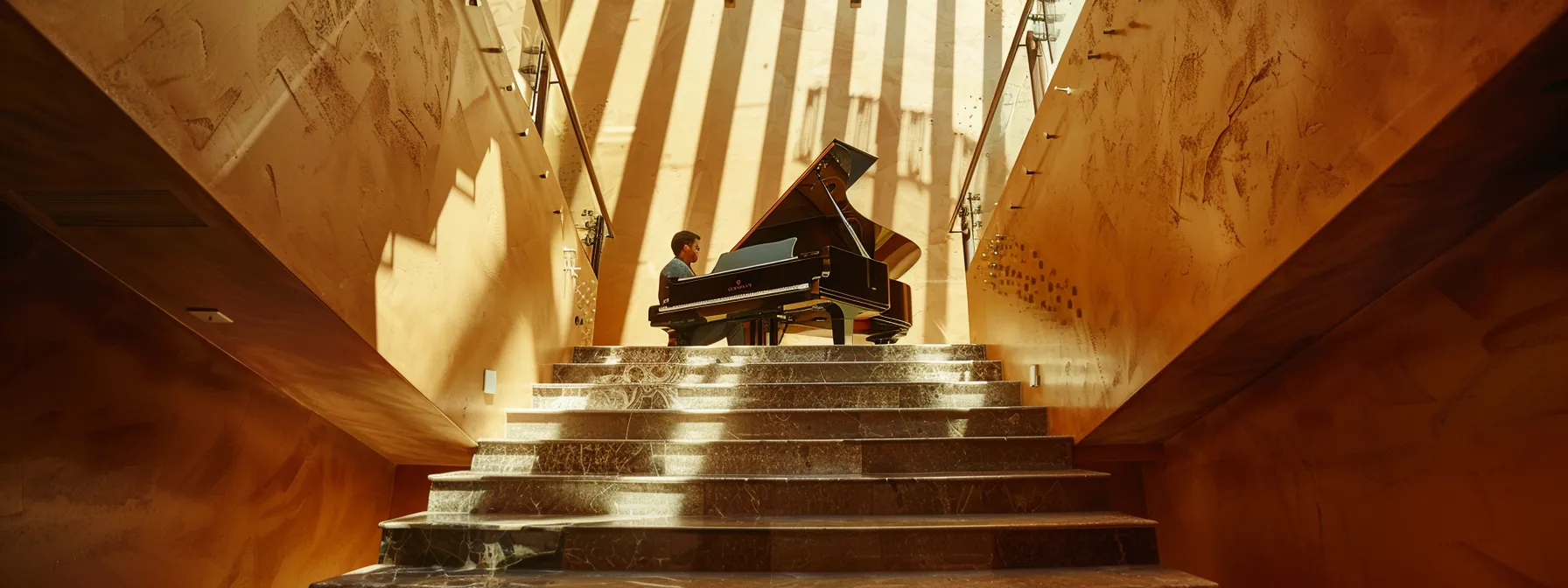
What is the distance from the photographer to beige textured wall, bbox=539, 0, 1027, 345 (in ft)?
22.6

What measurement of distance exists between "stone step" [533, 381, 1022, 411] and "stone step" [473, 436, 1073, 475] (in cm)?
43

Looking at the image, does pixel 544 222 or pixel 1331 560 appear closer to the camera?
pixel 1331 560

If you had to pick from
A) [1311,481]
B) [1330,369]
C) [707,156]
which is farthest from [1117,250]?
[707,156]

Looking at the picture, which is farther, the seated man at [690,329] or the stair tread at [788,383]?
the seated man at [690,329]

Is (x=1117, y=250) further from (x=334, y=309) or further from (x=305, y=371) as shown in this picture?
(x=305, y=371)

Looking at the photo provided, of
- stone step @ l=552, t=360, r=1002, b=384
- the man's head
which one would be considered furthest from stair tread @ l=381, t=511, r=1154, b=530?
the man's head

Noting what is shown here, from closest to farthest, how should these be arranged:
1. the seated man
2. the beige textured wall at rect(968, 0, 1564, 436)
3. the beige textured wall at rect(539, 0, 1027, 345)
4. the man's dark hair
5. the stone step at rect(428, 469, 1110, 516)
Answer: the beige textured wall at rect(968, 0, 1564, 436) < the stone step at rect(428, 469, 1110, 516) < the seated man < the man's dark hair < the beige textured wall at rect(539, 0, 1027, 345)

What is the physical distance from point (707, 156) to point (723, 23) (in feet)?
4.58

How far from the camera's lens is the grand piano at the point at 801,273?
456 cm

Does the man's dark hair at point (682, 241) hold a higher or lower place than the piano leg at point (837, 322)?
higher

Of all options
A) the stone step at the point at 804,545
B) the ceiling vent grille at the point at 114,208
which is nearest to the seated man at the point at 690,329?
the stone step at the point at 804,545

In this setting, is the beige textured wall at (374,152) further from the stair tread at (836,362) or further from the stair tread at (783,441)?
the stair tread at (836,362)

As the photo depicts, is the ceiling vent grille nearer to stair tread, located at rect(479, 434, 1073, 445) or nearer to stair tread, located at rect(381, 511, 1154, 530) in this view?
stair tread, located at rect(381, 511, 1154, 530)

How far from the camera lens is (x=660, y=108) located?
23.7 feet
